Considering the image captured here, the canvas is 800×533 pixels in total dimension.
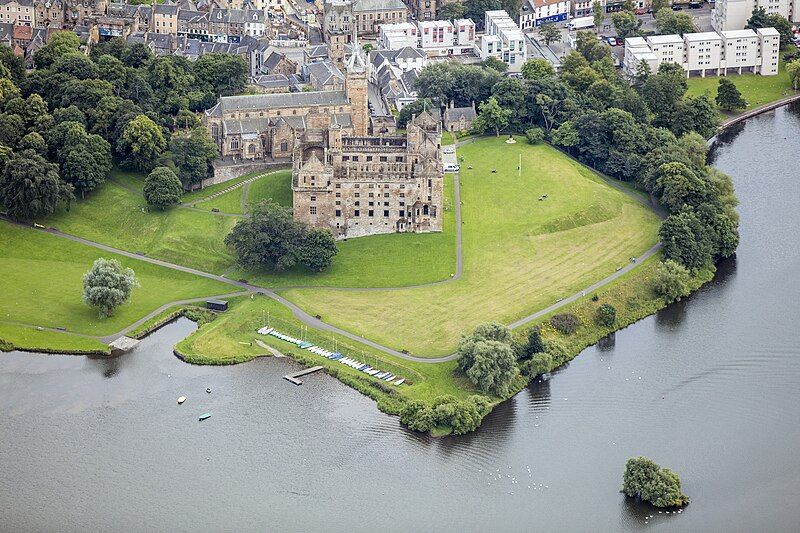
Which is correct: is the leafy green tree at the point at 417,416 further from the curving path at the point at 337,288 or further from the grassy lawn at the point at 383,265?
the grassy lawn at the point at 383,265

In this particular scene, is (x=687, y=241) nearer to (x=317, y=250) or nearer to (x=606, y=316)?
(x=606, y=316)

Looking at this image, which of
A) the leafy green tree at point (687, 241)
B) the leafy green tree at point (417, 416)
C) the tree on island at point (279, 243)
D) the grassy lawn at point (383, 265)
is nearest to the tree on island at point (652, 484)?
the leafy green tree at point (417, 416)

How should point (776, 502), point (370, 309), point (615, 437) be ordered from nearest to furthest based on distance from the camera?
1. point (776, 502)
2. point (615, 437)
3. point (370, 309)

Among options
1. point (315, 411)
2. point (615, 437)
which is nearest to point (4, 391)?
point (315, 411)

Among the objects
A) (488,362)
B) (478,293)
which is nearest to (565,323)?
(478,293)

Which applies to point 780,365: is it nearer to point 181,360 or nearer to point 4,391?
point 181,360
